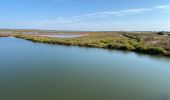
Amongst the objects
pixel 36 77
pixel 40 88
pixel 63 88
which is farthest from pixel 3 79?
pixel 63 88

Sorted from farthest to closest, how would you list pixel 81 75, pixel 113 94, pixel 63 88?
pixel 81 75 → pixel 63 88 → pixel 113 94

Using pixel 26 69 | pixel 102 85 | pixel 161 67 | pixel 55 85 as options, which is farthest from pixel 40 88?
pixel 161 67

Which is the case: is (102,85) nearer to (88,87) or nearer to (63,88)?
(88,87)

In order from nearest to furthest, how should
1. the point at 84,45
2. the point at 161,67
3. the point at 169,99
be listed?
the point at 169,99 < the point at 161,67 < the point at 84,45

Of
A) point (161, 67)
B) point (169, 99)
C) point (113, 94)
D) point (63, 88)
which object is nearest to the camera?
point (169, 99)

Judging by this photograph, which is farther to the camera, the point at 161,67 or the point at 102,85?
the point at 161,67

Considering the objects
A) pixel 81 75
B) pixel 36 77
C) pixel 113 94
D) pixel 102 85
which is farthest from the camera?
pixel 81 75

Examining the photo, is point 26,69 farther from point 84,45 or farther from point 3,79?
point 84,45

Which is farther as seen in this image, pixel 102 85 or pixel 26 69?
pixel 26 69
